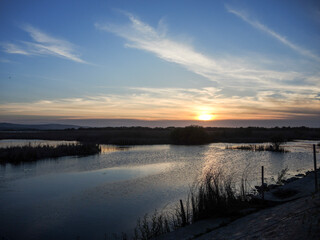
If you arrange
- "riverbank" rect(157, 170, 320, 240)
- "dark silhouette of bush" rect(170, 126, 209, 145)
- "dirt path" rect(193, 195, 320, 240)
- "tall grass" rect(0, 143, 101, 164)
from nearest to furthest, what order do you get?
"dirt path" rect(193, 195, 320, 240)
"riverbank" rect(157, 170, 320, 240)
"tall grass" rect(0, 143, 101, 164)
"dark silhouette of bush" rect(170, 126, 209, 145)

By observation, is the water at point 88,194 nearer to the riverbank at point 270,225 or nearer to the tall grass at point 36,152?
the tall grass at point 36,152

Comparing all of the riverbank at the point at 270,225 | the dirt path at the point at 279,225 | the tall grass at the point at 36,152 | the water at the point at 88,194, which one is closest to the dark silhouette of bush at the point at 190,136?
the tall grass at the point at 36,152

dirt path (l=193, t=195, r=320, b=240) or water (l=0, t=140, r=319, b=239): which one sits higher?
dirt path (l=193, t=195, r=320, b=240)

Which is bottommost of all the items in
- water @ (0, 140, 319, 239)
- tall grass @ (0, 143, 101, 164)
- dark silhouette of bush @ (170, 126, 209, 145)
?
water @ (0, 140, 319, 239)

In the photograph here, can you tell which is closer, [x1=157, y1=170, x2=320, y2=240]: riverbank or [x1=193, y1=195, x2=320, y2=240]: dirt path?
[x1=193, y1=195, x2=320, y2=240]: dirt path

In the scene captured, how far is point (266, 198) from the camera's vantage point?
934cm

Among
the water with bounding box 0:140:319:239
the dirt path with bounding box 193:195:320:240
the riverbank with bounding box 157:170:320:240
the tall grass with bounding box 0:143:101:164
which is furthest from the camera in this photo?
the tall grass with bounding box 0:143:101:164

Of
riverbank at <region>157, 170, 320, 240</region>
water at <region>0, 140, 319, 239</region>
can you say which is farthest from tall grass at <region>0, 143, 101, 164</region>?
riverbank at <region>157, 170, 320, 240</region>

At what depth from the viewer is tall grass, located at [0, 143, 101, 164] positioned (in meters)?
25.7

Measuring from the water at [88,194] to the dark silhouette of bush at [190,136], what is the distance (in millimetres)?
26091

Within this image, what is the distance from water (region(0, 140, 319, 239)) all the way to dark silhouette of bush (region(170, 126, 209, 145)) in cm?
2609

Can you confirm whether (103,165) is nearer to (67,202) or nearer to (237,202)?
(67,202)

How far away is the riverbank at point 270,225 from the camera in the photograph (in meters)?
5.42

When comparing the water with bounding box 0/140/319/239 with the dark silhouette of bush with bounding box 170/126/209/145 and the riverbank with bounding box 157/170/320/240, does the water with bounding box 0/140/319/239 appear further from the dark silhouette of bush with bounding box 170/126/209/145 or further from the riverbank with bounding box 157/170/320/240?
the dark silhouette of bush with bounding box 170/126/209/145
